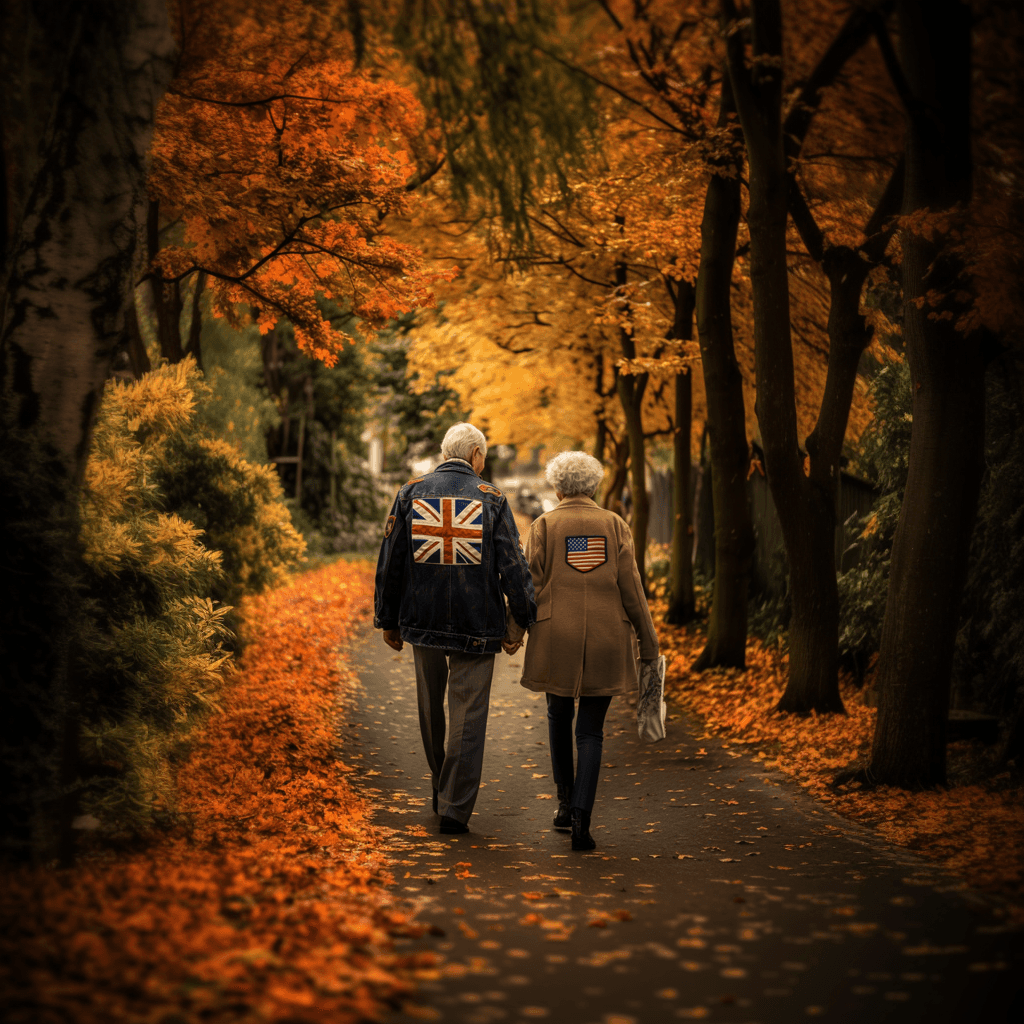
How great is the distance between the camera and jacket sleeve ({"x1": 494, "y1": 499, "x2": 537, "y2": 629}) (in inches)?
234

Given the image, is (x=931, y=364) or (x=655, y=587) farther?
(x=655, y=587)

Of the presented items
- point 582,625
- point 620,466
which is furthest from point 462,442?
point 620,466

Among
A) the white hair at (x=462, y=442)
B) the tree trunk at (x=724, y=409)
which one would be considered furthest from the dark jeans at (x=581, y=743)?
the tree trunk at (x=724, y=409)

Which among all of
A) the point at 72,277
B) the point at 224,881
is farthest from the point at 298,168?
the point at 224,881

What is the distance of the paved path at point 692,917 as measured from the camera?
3.21 meters

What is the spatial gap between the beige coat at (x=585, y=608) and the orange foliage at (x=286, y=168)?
299 centimetres

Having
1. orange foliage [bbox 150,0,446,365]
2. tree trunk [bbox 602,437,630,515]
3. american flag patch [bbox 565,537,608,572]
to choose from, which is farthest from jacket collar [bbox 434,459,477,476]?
tree trunk [bbox 602,437,630,515]

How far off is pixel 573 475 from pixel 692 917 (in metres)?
2.81

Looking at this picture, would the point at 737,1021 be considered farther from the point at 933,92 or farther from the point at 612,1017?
the point at 933,92

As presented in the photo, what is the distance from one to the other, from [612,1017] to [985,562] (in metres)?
6.26

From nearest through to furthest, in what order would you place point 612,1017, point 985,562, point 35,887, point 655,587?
point 612,1017
point 35,887
point 985,562
point 655,587

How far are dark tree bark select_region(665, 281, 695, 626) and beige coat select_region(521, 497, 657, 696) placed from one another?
8.62 metres

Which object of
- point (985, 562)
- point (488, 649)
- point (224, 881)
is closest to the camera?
point (224, 881)

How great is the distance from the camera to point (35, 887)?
365cm
